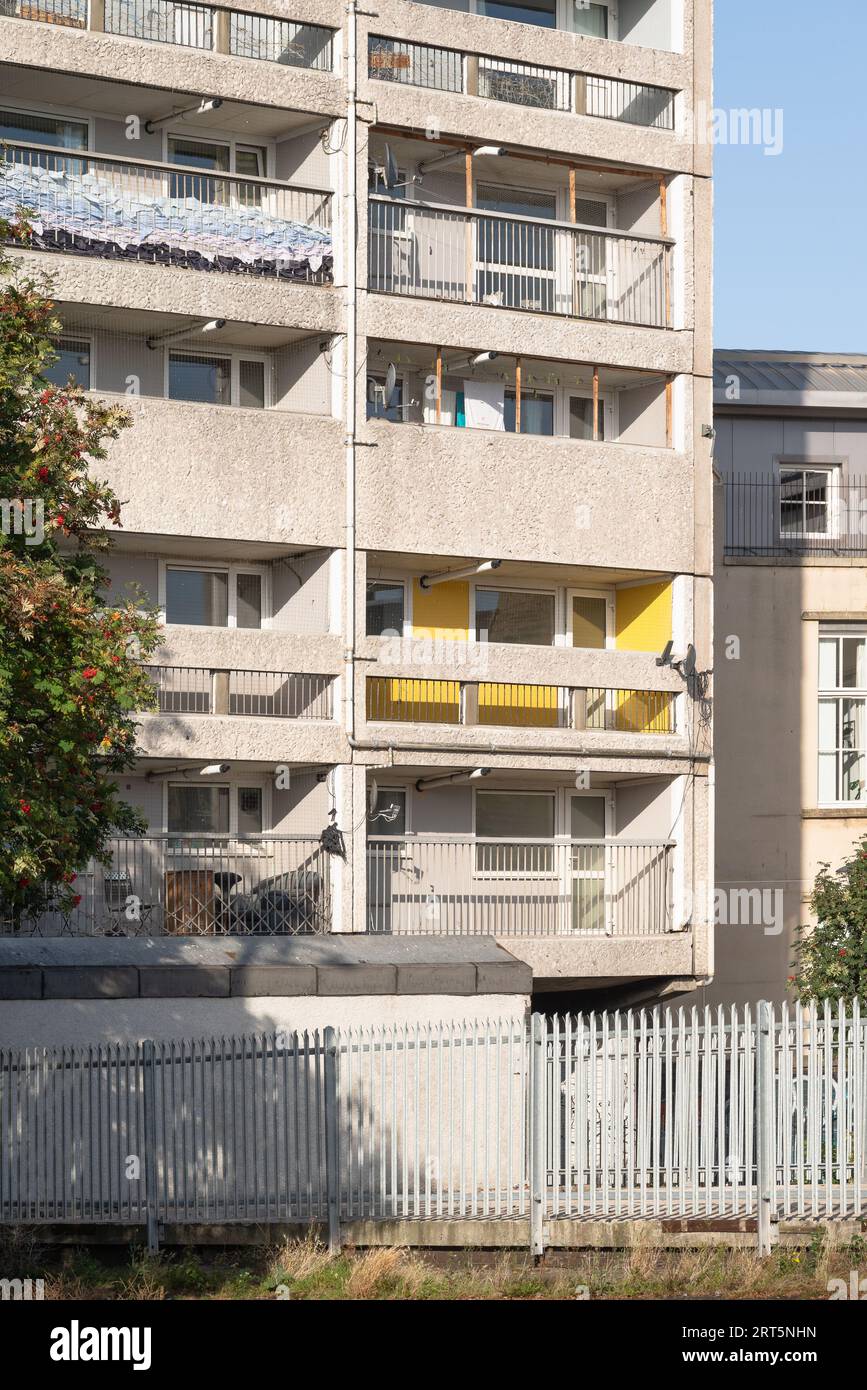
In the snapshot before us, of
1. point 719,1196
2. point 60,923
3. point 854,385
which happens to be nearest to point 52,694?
point 719,1196

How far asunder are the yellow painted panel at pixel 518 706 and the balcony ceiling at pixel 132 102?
7.85 metres

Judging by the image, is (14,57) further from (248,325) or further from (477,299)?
→ (477,299)

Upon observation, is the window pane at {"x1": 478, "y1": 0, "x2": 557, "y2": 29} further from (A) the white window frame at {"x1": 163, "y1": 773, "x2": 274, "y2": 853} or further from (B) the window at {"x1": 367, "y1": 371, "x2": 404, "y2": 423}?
(A) the white window frame at {"x1": 163, "y1": 773, "x2": 274, "y2": 853}

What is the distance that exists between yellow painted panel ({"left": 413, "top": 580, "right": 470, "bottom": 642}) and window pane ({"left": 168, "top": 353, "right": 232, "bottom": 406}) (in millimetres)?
3692

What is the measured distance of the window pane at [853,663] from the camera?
108 ft

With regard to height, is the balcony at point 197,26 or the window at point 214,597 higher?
the balcony at point 197,26

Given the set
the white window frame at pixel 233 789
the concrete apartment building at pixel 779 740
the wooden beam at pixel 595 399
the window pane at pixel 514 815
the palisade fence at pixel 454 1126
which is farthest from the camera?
the concrete apartment building at pixel 779 740

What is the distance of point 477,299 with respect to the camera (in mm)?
28641

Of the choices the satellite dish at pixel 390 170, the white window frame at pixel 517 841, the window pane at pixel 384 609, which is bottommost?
the white window frame at pixel 517 841

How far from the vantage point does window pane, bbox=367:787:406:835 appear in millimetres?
28250

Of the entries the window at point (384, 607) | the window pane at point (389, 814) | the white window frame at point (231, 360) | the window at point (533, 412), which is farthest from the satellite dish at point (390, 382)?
the window pane at point (389, 814)

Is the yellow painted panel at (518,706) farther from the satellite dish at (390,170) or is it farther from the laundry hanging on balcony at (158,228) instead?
the satellite dish at (390,170)

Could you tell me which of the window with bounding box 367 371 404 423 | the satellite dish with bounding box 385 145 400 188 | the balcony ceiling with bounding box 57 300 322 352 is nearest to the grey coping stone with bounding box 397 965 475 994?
the window with bounding box 367 371 404 423

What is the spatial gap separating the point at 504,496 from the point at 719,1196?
12610 mm
